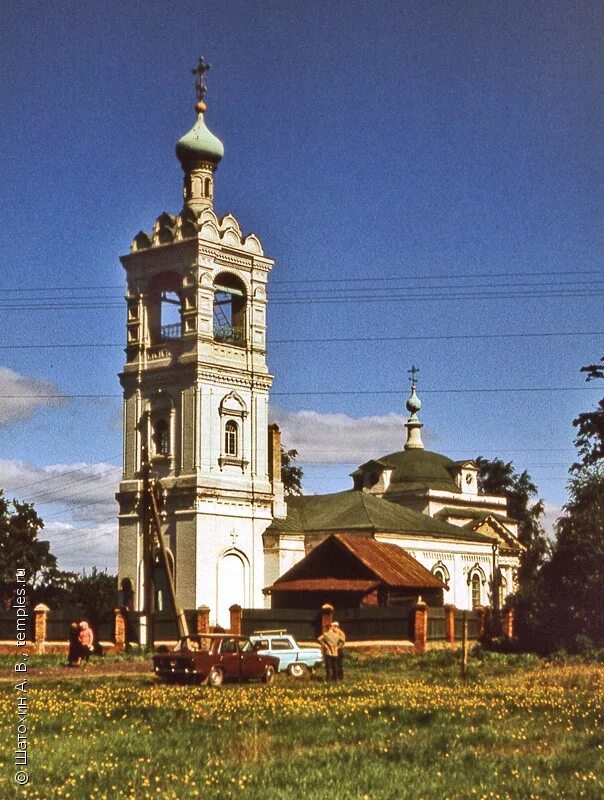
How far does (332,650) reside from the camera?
27.3 m

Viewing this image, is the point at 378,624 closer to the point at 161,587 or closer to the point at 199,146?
the point at 161,587

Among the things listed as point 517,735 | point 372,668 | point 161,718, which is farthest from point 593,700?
point 372,668

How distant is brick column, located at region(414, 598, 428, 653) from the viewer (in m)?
39.8

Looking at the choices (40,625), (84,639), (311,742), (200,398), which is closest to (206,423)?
(200,398)

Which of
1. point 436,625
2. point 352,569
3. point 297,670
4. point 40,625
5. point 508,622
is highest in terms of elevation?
point 352,569

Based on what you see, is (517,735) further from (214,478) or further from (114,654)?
(214,478)

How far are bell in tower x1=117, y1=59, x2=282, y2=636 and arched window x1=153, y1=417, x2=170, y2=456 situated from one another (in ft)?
0.17

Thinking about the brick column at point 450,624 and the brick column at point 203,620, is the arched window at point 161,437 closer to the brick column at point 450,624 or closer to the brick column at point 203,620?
the brick column at point 203,620

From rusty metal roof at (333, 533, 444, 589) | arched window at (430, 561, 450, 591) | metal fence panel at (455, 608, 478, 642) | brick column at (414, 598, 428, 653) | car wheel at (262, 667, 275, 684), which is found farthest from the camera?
arched window at (430, 561, 450, 591)

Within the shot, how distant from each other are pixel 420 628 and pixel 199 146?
2688 cm

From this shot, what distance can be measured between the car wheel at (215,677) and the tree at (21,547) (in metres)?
41.6

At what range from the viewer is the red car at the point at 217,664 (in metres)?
26.8

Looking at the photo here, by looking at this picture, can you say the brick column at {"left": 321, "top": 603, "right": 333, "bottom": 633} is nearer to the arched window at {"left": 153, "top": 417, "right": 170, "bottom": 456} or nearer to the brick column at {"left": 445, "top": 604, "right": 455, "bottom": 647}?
the brick column at {"left": 445, "top": 604, "right": 455, "bottom": 647}

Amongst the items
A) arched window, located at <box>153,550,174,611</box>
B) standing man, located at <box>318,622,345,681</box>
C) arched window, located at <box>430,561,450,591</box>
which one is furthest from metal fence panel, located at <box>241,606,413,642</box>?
arched window, located at <box>430,561,450,591</box>
